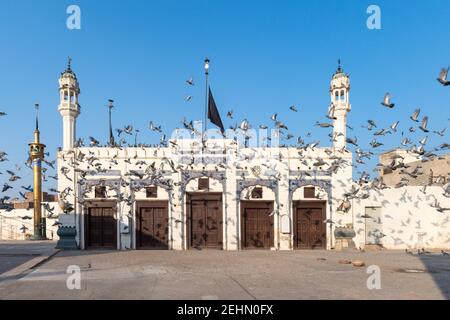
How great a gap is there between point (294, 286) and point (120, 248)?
15.9 metres

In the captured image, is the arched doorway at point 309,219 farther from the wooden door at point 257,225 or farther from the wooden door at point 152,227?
the wooden door at point 152,227

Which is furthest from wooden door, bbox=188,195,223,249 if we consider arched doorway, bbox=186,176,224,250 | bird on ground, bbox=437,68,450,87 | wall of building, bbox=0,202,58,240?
wall of building, bbox=0,202,58,240

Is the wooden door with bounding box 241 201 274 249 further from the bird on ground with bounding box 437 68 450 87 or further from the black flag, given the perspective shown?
the bird on ground with bounding box 437 68 450 87

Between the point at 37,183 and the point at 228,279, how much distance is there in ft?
91.8

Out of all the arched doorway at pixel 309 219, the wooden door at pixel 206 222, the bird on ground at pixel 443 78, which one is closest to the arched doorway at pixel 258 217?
the arched doorway at pixel 309 219

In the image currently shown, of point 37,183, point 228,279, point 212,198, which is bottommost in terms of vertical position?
point 228,279

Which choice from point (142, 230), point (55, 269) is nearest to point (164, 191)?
point (142, 230)

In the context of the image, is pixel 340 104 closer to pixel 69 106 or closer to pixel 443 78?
pixel 443 78

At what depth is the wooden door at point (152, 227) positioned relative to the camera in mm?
27000

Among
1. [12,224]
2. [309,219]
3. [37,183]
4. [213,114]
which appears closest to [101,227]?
[213,114]

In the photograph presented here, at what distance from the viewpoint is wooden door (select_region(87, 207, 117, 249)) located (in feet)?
88.1

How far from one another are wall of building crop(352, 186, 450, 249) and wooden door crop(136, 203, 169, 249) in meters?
10.7

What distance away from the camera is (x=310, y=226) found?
27578 mm
